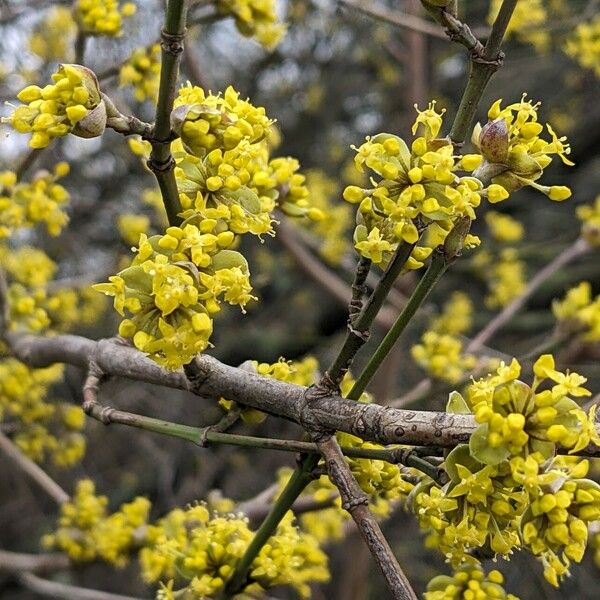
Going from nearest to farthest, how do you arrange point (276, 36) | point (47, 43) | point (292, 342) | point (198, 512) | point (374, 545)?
point (374, 545), point (198, 512), point (276, 36), point (47, 43), point (292, 342)

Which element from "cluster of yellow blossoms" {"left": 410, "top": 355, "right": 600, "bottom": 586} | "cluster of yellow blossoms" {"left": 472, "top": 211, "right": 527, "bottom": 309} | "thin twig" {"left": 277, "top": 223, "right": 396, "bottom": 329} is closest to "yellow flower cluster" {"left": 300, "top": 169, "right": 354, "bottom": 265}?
"thin twig" {"left": 277, "top": 223, "right": 396, "bottom": 329}

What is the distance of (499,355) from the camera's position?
341cm

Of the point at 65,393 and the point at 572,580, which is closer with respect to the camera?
the point at 572,580

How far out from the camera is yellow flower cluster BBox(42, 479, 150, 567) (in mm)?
2299

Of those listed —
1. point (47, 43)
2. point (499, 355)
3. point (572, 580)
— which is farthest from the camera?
point (47, 43)

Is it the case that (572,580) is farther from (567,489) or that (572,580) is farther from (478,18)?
(478,18)

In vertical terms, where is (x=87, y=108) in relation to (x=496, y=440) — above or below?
above

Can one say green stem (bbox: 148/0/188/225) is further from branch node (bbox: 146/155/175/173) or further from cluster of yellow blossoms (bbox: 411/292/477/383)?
cluster of yellow blossoms (bbox: 411/292/477/383)

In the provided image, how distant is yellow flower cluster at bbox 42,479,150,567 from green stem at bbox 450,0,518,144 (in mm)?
1543

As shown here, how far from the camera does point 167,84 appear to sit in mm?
1189

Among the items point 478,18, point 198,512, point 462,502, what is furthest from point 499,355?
point 478,18

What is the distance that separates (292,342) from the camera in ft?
18.1

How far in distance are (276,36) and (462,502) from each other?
1.71 metres

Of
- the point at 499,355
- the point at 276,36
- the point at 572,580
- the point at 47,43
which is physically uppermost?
the point at 47,43
